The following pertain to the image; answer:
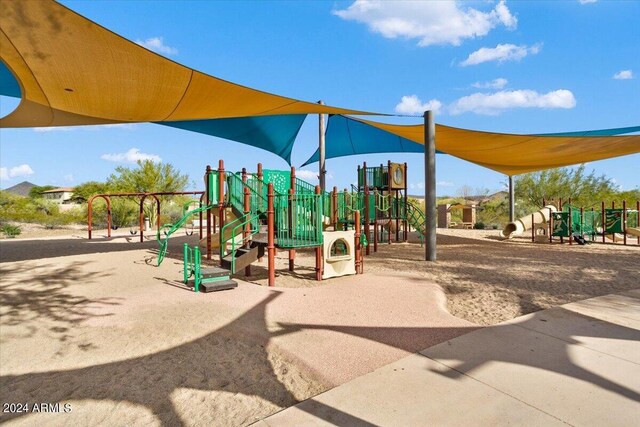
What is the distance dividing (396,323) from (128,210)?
23429 mm

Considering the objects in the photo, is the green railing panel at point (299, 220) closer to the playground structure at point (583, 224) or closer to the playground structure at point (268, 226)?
the playground structure at point (268, 226)

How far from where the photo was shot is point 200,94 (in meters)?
6.77

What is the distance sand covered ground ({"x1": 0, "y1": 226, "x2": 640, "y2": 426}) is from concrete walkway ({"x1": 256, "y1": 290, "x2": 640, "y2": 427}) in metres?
0.26

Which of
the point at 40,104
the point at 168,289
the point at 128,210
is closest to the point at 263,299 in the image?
the point at 168,289

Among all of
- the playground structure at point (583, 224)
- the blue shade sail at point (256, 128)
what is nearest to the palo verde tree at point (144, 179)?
the blue shade sail at point (256, 128)

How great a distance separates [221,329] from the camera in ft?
13.7

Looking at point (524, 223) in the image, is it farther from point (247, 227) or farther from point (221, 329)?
point (221, 329)

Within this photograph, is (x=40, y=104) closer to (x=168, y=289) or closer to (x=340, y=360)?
(x=168, y=289)

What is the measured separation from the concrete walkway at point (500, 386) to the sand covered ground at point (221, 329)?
0.86 feet

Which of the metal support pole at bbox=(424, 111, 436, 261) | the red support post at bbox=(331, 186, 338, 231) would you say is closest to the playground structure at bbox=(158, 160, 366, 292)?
the metal support pole at bbox=(424, 111, 436, 261)

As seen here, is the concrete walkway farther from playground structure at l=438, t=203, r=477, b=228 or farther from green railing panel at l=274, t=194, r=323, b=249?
playground structure at l=438, t=203, r=477, b=228

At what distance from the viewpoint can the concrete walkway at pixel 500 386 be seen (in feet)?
7.50

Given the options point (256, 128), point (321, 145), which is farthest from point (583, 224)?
point (256, 128)

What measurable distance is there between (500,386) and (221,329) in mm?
2958
